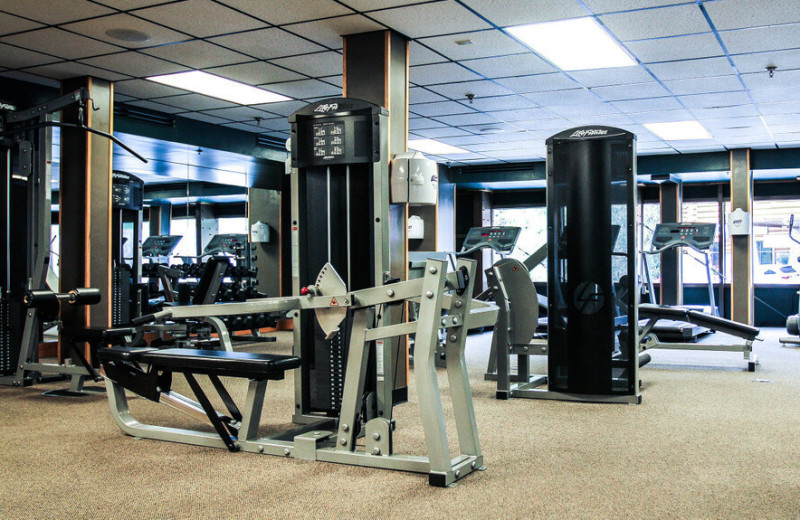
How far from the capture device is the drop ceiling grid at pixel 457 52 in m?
4.99

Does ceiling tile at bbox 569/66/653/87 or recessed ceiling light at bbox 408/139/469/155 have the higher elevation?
ceiling tile at bbox 569/66/653/87

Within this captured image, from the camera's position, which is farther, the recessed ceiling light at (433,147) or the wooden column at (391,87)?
the recessed ceiling light at (433,147)

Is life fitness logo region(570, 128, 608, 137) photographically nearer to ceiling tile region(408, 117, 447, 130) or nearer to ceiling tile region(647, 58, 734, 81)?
ceiling tile region(647, 58, 734, 81)

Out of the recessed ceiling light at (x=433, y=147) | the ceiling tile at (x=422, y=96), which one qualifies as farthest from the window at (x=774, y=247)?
the ceiling tile at (x=422, y=96)

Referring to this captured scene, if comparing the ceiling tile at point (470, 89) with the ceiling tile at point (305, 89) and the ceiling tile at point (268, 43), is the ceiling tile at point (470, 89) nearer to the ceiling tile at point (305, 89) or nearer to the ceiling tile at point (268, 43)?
the ceiling tile at point (305, 89)

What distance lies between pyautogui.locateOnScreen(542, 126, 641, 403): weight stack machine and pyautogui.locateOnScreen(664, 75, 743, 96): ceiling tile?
2237 millimetres

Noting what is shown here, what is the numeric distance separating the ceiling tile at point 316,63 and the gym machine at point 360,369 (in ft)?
9.74

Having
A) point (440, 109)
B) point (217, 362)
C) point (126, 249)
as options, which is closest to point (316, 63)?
point (440, 109)

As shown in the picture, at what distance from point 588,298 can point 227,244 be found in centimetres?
591

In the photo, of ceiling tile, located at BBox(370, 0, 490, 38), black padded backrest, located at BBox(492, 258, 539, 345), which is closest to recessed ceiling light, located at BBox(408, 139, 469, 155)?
ceiling tile, located at BBox(370, 0, 490, 38)

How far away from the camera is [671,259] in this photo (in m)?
12.5

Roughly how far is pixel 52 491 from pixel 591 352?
3621 mm

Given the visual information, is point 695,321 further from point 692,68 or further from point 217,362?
point 217,362

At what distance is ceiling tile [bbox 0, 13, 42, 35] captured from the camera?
5.17m
